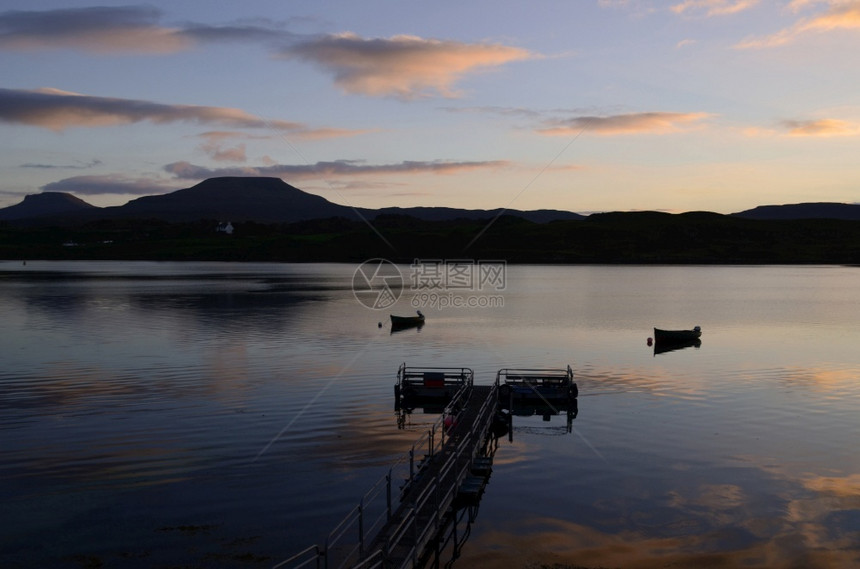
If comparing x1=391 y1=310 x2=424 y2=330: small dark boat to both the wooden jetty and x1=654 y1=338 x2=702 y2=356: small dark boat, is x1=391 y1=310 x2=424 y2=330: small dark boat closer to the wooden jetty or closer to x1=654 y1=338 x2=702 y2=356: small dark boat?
x1=654 y1=338 x2=702 y2=356: small dark boat

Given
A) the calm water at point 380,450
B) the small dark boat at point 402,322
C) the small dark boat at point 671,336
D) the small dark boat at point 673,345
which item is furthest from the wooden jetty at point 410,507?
the small dark boat at point 402,322

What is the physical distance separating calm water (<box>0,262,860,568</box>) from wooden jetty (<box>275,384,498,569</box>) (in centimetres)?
101

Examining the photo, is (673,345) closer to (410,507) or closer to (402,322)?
(402,322)

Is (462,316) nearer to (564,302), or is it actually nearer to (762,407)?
(564,302)

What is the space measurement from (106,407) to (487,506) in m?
25.9

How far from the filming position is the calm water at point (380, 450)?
24453 millimetres

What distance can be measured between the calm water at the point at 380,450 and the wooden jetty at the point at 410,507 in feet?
3.30

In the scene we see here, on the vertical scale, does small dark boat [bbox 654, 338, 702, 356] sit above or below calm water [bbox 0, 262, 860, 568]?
above

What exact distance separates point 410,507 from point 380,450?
1076 centimetres

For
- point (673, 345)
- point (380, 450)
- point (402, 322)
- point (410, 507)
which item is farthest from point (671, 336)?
point (410, 507)

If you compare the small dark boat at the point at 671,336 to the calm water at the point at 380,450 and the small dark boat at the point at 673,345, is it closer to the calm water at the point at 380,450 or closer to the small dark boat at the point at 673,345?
the small dark boat at the point at 673,345

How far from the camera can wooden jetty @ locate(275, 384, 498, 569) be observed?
2161 cm

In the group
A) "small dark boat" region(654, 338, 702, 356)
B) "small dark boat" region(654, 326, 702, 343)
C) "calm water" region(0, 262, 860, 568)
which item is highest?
"small dark boat" region(654, 326, 702, 343)

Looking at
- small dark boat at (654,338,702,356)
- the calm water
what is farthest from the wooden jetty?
small dark boat at (654,338,702,356)
